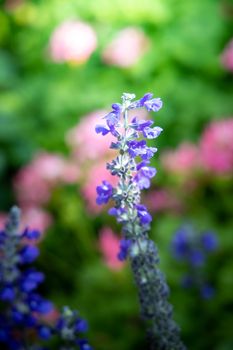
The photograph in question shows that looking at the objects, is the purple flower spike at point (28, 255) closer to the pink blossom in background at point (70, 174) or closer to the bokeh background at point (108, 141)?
the bokeh background at point (108, 141)

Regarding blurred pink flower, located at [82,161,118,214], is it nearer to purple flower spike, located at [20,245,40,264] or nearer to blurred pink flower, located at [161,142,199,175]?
blurred pink flower, located at [161,142,199,175]

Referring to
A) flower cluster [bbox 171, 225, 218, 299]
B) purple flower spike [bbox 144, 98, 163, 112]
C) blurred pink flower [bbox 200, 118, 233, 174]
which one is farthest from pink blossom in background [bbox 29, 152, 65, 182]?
purple flower spike [bbox 144, 98, 163, 112]

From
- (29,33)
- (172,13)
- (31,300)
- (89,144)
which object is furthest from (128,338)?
(29,33)

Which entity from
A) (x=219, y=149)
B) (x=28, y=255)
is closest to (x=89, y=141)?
(x=219, y=149)

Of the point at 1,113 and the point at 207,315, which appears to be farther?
the point at 1,113

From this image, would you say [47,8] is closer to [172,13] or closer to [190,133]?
[172,13]

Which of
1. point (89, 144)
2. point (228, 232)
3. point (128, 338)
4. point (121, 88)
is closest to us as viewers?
point (128, 338)

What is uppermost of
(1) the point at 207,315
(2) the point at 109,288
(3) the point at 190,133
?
(3) the point at 190,133

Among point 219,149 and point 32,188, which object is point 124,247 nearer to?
point 219,149
